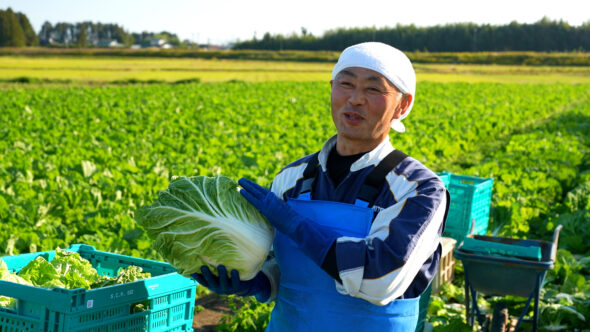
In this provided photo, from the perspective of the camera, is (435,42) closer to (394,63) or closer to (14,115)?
(14,115)

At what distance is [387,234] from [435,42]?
103 m

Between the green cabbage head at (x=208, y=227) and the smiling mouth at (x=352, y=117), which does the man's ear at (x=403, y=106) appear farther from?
the green cabbage head at (x=208, y=227)

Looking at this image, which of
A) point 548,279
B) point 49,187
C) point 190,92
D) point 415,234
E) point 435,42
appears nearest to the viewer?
point 415,234

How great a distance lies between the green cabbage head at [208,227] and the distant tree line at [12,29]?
9465cm

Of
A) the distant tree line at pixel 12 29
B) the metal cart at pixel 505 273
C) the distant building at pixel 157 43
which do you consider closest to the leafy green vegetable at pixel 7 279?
the metal cart at pixel 505 273

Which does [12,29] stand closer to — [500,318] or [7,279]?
[500,318]

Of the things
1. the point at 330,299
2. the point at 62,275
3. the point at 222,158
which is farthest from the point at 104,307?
the point at 222,158

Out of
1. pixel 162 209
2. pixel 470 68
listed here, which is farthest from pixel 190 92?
pixel 470 68

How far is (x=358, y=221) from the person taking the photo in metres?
2.28

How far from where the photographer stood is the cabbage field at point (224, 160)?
5.78 meters

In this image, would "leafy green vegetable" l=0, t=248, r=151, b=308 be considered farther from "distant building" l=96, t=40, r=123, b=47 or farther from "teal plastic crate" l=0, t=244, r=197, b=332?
"distant building" l=96, t=40, r=123, b=47

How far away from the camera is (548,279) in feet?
17.7

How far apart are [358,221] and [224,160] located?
826cm

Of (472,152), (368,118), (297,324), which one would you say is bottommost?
(472,152)
